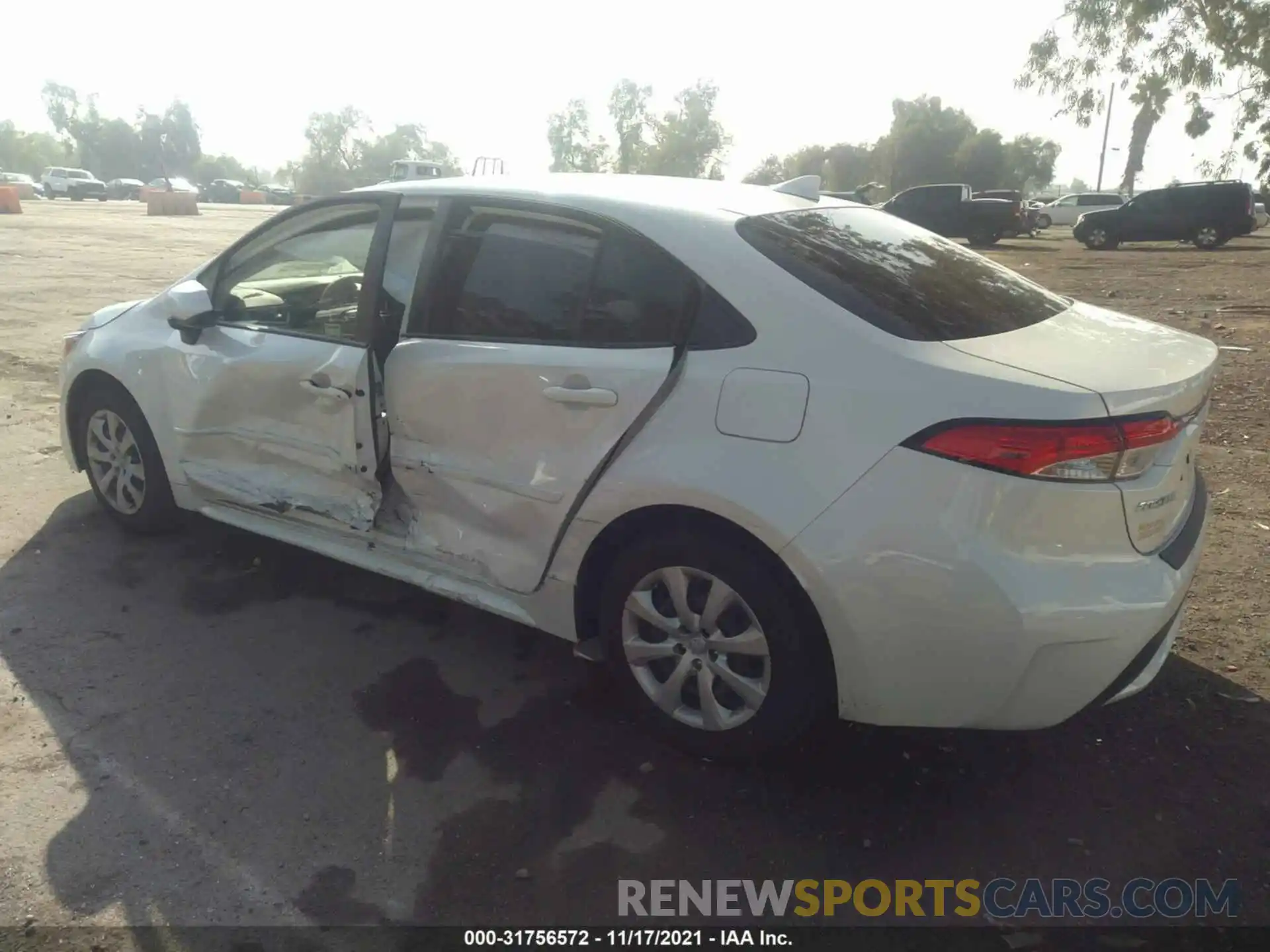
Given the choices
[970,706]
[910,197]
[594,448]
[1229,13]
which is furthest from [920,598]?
[910,197]

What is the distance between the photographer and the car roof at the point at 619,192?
3020 mm

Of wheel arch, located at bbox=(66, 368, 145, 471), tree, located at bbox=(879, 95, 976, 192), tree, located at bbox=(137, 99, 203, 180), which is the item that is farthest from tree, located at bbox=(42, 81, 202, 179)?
wheel arch, located at bbox=(66, 368, 145, 471)

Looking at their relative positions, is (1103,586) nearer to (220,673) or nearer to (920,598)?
(920,598)

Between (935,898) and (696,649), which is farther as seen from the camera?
(696,649)

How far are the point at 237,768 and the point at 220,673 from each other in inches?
24.2

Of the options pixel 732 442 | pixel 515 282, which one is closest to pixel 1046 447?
pixel 732 442

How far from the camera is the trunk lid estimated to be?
7.75 ft

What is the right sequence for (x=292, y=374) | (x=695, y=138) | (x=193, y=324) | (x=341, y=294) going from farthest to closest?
1. (x=695, y=138)
2. (x=193, y=324)
3. (x=341, y=294)
4. (x=292, y=374)

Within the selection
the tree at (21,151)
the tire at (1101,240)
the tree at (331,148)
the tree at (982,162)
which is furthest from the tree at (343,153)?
the tire at (1101,240)

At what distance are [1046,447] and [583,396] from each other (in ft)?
4.20

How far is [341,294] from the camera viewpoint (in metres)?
3.80

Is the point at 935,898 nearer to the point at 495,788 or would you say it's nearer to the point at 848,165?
the point at 495,788

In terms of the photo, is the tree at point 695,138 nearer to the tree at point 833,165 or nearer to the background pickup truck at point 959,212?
the tree at point 833,165

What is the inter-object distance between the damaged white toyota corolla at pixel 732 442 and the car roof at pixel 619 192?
19 millimetres
